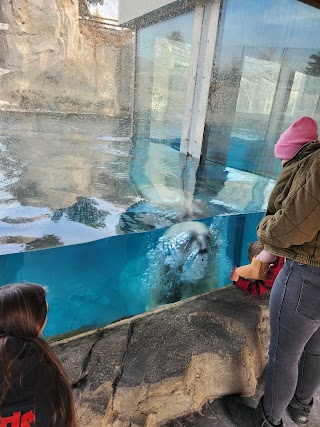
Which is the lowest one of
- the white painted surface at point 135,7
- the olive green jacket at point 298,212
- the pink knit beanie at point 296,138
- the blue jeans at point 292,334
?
the blue jeans at point 292,334

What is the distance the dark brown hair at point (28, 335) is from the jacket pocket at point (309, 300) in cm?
81

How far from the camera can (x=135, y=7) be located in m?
4.93

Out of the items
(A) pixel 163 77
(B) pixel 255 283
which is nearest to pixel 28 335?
(B) pixel 255 283

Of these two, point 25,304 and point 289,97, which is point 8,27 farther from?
point 25,304

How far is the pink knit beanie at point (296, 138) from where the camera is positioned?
3.26 ft

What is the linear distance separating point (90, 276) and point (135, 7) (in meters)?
4.73

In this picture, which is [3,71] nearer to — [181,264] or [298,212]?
[181,264]

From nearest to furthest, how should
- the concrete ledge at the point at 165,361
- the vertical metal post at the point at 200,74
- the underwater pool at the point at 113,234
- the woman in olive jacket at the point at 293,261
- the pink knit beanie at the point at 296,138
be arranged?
the woman in olive jacket at the point at 293,261 < the pink knit beanie at the point at 296,138 < the concrete ledge at the point at 165,361 < the underwater pool at the point at 113,234 < the vertical metal post at the point at 200,74

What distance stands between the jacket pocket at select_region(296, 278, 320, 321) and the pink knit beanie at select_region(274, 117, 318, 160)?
0.44 meters

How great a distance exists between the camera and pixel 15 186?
3.15m

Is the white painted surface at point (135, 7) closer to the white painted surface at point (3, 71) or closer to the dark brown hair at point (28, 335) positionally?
the white painted surface at point (3, 71)

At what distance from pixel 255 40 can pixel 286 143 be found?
4433 millimetres

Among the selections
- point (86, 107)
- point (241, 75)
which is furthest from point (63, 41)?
point (241, 75)

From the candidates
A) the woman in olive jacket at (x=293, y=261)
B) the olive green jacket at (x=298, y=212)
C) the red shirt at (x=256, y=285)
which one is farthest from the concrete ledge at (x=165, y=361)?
the olive green jacket at (x=298, y=212)
